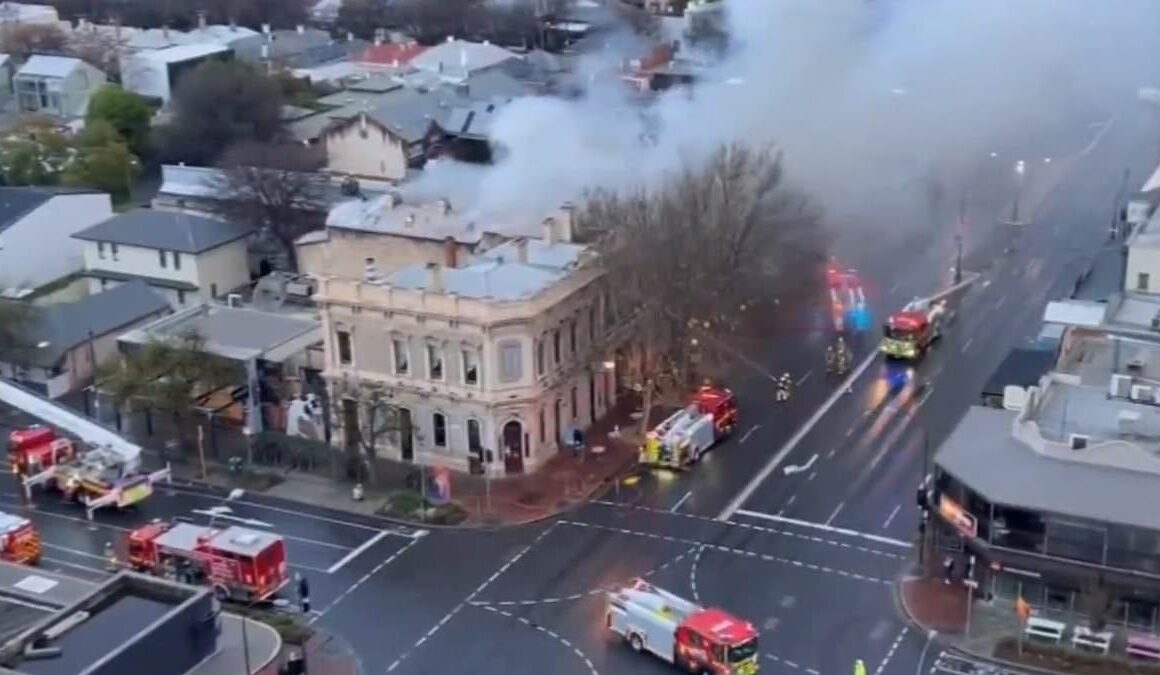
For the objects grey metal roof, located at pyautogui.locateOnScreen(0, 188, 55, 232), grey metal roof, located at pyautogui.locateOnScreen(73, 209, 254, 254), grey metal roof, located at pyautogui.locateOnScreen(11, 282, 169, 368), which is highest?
grey metal roof, located at pyautogui.locateOnScreen(0, 188, 55, 232)

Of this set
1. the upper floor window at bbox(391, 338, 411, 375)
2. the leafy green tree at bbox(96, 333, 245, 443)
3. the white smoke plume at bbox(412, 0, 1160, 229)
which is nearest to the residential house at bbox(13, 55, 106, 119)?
the white smoke plume at bbox(412, 0, 1160, 229)

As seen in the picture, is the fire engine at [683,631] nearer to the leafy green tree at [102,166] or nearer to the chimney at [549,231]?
the chimney at [549,231]

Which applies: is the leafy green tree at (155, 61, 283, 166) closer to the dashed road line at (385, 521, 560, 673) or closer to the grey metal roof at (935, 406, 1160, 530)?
the dashed road line at (385, 521, 560, 673)

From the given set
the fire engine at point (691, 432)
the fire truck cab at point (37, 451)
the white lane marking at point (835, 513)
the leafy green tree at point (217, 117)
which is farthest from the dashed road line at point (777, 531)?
the leafy green tree at point (217, 117)

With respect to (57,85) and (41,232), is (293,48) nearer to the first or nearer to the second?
(57,85)

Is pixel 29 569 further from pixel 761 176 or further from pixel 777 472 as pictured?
pixel 761 176

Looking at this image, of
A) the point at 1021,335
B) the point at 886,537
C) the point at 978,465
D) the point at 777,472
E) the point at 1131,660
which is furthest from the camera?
the point at 1021,335

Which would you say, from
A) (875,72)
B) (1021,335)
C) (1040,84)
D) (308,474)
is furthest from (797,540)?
(1040,84)
